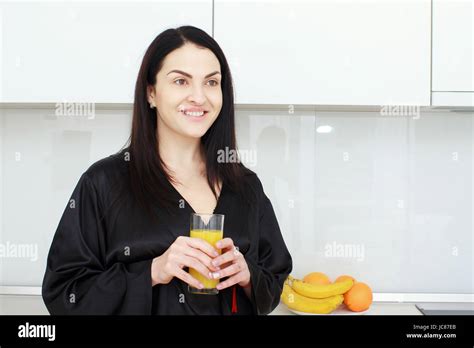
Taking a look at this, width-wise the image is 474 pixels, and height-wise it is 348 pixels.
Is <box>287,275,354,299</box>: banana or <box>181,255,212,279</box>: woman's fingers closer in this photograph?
<box>181,255,212,279</box>: woman's fingers

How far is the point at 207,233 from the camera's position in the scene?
991 millimetres

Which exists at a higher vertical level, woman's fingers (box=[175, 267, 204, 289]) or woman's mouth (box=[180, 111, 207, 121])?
woman's mouth (box=[180, 111, 207, 121])

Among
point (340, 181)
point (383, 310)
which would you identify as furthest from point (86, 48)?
point (383, 310)

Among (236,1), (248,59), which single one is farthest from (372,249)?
(236,1)

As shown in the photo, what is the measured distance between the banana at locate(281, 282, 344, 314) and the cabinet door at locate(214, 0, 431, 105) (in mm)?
559

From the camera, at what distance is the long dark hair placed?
112 centimetres

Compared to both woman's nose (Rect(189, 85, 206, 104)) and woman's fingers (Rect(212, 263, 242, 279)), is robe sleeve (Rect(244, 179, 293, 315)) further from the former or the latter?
woman's nose (Rect(189, 85, 206, 104))

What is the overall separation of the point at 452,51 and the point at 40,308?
1.43 m

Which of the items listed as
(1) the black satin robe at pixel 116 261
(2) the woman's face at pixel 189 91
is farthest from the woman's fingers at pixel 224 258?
(2) the woman's face at pixel 189 91

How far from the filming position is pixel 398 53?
1527mm

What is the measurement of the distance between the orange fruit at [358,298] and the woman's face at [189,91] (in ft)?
2.39

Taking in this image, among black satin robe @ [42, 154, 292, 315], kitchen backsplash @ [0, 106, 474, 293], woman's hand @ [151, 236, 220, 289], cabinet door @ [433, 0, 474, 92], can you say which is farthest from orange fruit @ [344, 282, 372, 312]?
woman's hand @ [151, 236, 220, 289]

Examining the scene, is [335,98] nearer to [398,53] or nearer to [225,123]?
[398,53]

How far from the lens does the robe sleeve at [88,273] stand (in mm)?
1032
